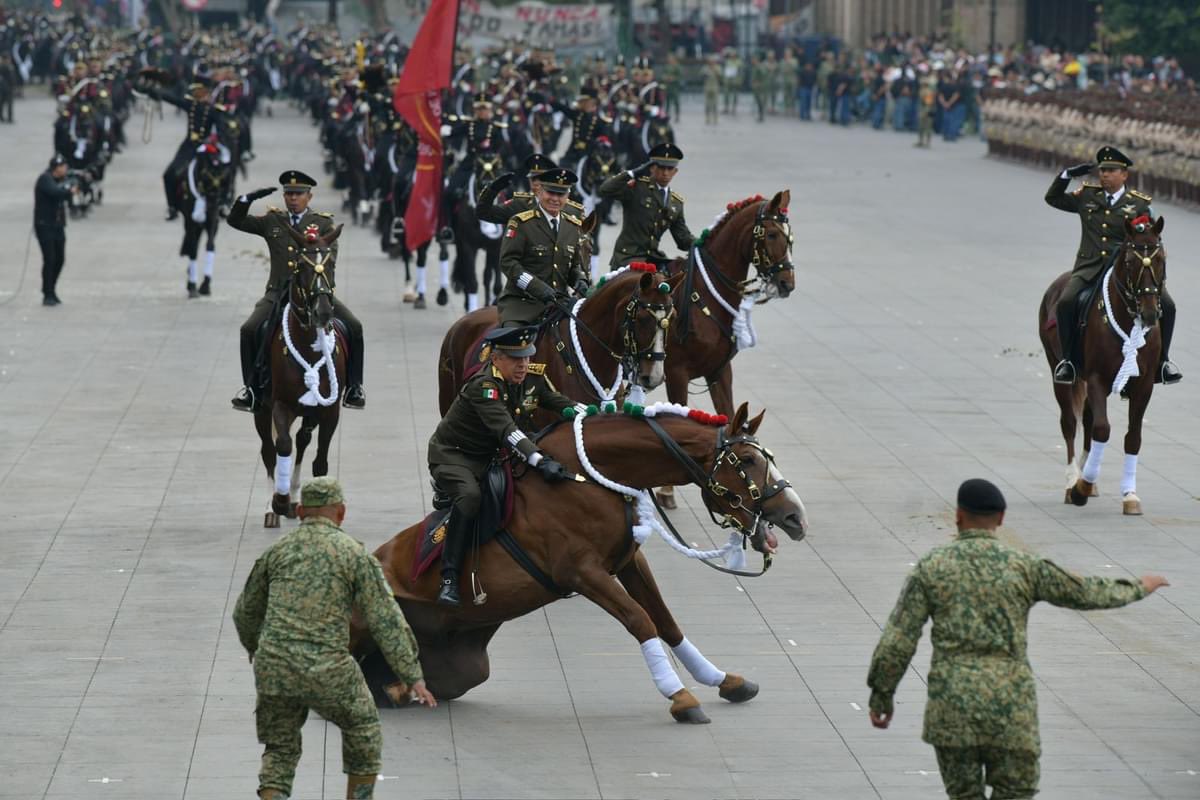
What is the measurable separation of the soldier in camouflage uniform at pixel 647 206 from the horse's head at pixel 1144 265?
3.40 meters

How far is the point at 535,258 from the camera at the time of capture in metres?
14.2

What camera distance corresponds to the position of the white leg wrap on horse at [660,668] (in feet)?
33.2

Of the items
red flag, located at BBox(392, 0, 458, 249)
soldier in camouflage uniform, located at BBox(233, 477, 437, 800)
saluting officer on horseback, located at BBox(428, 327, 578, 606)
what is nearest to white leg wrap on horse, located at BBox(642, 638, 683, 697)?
saluting officer on horseback, located at BBox(428, 327, 578, 606)

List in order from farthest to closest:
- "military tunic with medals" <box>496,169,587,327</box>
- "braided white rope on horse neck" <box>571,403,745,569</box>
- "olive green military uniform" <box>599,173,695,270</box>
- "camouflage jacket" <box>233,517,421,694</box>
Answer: "olive green military uniform" <box>599,173,695,270</box>
"military tunic with medals" <box>496,169,587,327</box>
"braided white rope on horse neck" <box>571,403,745,569</box>
"camouflage jacket" <box>233,517,421,694</box>

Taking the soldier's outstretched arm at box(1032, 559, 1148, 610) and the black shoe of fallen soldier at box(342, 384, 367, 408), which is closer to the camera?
the soldier's outstretched arm at box(1032, 559, 1148, 610)

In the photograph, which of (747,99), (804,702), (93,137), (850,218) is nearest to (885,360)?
(804,702)

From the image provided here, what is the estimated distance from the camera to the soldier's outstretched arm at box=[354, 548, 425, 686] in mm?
8273

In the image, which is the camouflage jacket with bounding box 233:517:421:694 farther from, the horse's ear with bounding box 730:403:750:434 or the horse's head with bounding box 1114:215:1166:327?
the horse's head with bounding box 1114:215:1166:327

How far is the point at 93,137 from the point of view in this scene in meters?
36.2

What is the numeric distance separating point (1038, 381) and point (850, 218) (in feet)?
49.7

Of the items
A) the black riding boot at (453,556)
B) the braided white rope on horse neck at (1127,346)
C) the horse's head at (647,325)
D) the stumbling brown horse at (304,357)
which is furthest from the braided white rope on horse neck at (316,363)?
the braided white rope on horse neck at (1127,346)

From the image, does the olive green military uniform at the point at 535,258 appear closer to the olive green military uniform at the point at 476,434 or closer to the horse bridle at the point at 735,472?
the olive green military uniform at the point at 476,434

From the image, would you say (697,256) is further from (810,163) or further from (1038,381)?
(810,163)

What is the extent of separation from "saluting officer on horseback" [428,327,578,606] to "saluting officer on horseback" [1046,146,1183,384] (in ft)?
18.7
